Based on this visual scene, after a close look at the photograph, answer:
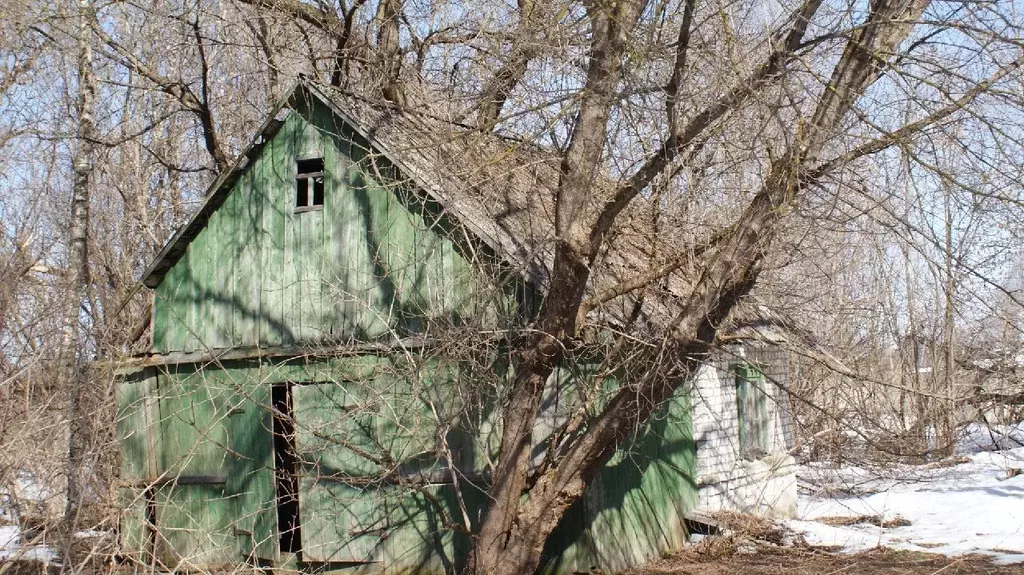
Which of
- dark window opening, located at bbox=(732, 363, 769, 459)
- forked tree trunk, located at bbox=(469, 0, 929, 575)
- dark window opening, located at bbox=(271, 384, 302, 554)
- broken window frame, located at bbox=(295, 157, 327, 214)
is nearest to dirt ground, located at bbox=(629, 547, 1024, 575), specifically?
dark window opening, located at bbox=(732, 363, 769, 459)

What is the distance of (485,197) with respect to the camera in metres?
9.43

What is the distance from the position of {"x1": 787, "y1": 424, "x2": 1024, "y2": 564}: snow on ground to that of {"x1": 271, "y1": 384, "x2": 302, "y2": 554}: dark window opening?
19.5 feet

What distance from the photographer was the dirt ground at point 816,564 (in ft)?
31.3

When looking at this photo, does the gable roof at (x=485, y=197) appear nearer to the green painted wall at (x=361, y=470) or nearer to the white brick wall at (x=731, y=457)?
the white brick wall at (x=731, y=457)

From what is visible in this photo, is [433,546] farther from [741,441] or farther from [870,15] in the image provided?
[870,15]

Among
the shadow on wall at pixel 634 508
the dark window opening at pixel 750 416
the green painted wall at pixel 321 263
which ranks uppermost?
the green painted wall at pixel 321 263

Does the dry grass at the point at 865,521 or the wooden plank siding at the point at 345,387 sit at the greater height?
the wooden plank siding at the point at 345,387

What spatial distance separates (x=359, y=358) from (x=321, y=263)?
4.04 ft

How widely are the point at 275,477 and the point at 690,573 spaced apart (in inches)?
183

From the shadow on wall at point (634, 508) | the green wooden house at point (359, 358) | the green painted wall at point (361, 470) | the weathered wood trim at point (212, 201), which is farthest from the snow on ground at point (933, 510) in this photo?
the weathered wood trim at point (212, 201)

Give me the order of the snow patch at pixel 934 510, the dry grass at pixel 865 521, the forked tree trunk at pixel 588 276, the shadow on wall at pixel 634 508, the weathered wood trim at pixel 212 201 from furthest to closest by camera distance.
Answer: the dry grass at pixel 865 521 < the snow patch at pixel 934 510 < the weathered wood trim at pixel 212 201 < the shadow on wall at pixel 634 508 < the forked tree trunk at pixel 588 276

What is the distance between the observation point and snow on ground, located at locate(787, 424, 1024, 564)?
1128cm

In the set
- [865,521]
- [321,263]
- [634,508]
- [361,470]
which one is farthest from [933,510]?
[321,263]

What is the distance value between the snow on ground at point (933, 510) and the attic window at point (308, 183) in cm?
676
